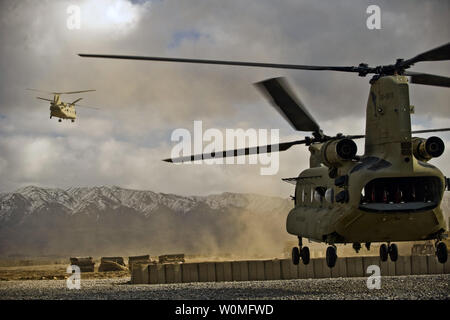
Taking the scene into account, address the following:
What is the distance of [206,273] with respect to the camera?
29297 mm

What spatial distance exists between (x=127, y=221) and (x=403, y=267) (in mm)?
86213

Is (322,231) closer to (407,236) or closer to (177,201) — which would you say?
(407,236)

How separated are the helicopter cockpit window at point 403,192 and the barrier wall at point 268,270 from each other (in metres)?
13.7

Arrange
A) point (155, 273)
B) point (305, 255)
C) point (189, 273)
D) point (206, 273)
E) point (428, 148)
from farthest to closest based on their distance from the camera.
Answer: point (206, 273), point (189, 273), point (155, 273), point (305, 255), point (428, 148)

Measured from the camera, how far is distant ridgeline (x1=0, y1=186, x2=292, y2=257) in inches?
3342

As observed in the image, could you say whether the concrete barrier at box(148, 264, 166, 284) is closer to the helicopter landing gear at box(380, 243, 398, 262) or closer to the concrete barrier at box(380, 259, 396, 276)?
the concrete barrier at box(380, 259, 396, 276)

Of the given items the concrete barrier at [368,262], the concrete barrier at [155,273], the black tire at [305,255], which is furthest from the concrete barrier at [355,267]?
the black tire at [305,255]

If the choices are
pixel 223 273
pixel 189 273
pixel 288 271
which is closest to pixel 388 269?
pixel 288 271

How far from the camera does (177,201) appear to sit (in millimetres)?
118375

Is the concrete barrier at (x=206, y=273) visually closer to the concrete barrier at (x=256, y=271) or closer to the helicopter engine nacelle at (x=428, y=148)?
the concrete barrier at (x=256, y=271)

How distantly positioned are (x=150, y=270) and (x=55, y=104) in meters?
27.7

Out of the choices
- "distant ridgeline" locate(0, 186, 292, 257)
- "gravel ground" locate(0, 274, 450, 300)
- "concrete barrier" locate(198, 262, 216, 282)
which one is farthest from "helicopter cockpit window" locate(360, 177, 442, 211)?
"distant ridgeline" locate(0, 186, 292, 257)
